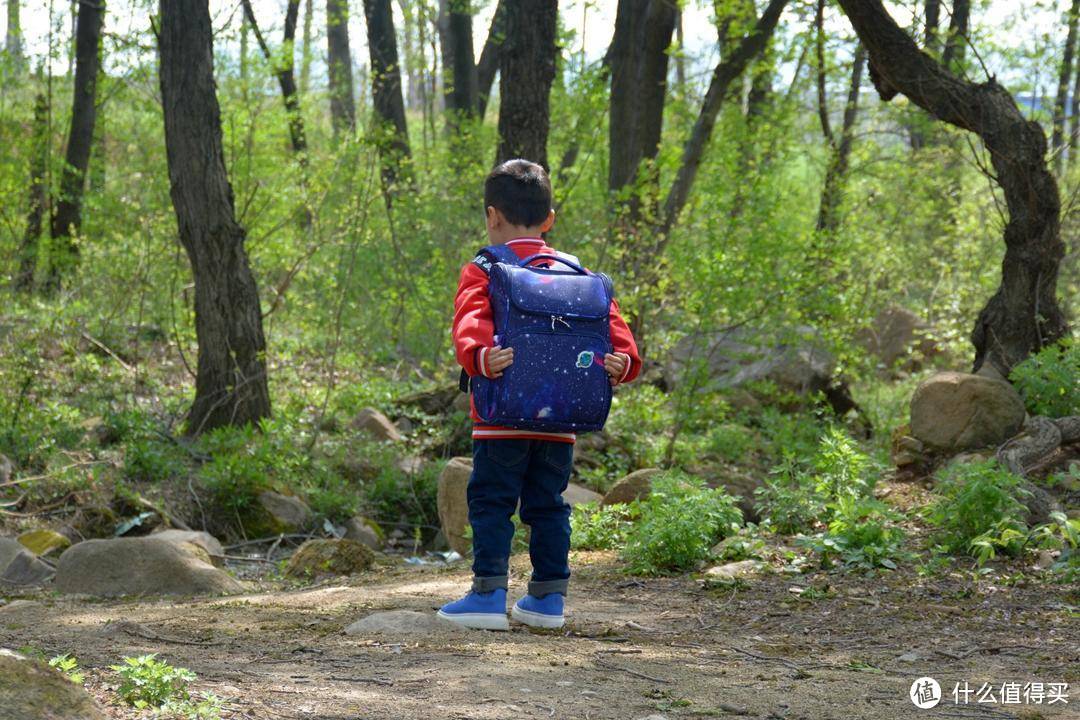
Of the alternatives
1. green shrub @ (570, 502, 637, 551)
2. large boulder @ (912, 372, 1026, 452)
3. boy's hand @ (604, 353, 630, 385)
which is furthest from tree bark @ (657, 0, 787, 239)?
boy's hand @ (604, 353, 630, 385)

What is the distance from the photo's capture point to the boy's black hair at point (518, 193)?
4.52 m

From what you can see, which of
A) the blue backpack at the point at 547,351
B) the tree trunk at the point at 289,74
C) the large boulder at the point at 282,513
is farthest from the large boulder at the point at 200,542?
the tree trunk at the point at 289,74

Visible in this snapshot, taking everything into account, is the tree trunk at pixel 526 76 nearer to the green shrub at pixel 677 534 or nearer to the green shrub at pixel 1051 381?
the green shrub at pixel 1051 381

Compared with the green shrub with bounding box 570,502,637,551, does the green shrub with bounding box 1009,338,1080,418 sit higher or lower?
higher

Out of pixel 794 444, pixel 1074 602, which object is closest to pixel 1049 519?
pixel 1074 602

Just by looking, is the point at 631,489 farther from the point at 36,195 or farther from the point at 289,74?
the point at 289,74

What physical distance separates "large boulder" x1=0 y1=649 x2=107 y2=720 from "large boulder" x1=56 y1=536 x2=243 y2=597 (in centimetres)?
349

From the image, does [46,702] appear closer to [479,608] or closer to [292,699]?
[292,699]

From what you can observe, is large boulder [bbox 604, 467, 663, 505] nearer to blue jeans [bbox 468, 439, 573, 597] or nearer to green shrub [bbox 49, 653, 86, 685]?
blue jeans [bbox 468, 439, 573, 597]

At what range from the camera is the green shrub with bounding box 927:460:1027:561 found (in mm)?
5779

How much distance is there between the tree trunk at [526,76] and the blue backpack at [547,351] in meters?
5.83

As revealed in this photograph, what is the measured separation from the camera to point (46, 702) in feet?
8.54

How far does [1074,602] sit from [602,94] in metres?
8.41

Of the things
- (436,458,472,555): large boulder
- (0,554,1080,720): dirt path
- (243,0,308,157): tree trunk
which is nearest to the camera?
(0,554,1080,720): dirt path
